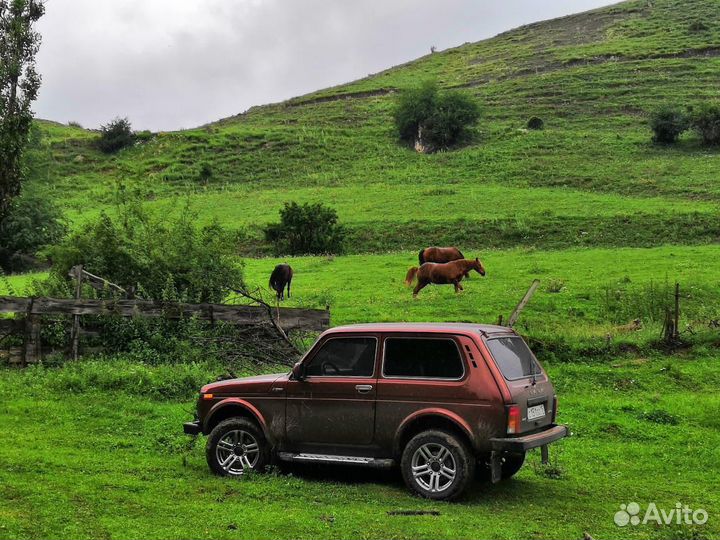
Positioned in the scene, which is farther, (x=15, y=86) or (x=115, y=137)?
(x=115, y=137)

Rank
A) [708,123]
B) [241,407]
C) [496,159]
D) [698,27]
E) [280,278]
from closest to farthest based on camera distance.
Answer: [241,407], [280,278], [708,123], [496,159], [698,27]

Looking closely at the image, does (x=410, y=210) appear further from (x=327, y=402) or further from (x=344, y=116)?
(x=344, y=116)

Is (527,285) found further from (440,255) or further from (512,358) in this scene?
(512,358)

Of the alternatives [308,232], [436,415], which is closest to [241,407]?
[436,415]

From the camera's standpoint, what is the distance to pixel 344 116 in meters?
93.0

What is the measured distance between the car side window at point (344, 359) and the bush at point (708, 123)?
60043 mm

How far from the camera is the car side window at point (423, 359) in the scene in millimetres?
8773

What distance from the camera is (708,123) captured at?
60281 mm

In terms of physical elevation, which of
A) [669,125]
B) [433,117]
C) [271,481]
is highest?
[433,117]

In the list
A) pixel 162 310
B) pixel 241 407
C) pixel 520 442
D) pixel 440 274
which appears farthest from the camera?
pixel 440 274

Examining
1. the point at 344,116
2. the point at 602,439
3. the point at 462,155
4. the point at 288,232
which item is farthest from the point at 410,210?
the point at 344,116

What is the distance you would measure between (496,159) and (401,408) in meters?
56.8

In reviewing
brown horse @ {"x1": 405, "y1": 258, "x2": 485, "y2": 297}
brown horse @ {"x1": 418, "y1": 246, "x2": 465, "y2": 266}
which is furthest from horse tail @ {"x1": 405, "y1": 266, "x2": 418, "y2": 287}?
brown horse @ {"x1": 418, "y1": 246, "x2": 465, "y2": 266}

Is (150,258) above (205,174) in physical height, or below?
below
